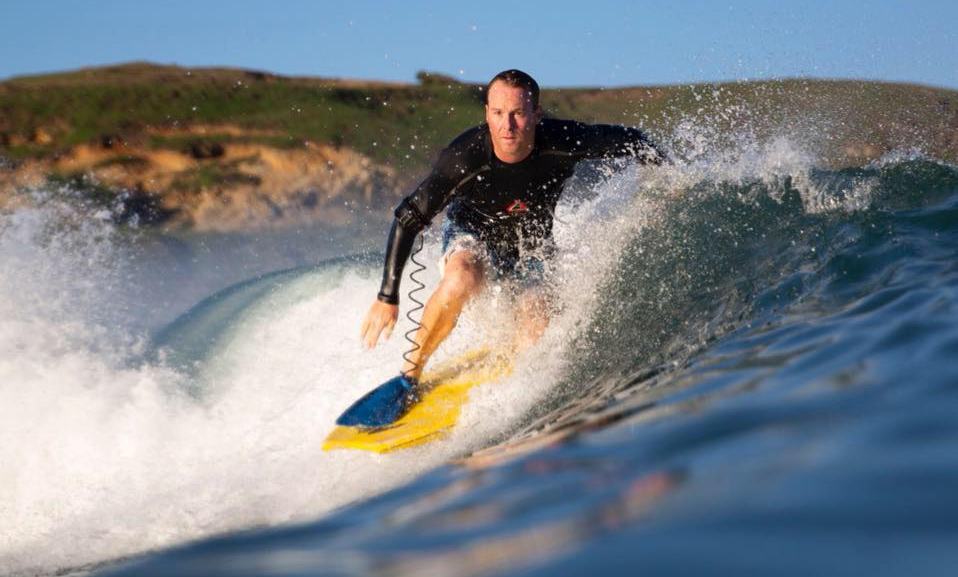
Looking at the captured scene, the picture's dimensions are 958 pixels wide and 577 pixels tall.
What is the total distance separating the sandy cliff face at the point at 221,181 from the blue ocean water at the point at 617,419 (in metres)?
21.2

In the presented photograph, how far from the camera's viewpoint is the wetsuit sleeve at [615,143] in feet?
18.1

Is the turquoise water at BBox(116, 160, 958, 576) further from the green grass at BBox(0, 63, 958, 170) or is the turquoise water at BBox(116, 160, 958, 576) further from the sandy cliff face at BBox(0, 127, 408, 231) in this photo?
the sandy cliff face at BBox(0, 127, 408, 231)

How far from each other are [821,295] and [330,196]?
1127 inches

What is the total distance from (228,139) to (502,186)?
29.5m

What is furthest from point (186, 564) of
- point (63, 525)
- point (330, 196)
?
point (330, 196)

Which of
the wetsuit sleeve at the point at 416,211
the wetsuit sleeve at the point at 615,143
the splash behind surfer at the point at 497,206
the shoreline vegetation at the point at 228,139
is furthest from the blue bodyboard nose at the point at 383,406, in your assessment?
the shoreline vegetation at the point at 228,139

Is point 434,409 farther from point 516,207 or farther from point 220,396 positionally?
point 220,396

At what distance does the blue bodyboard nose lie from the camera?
4.76 m

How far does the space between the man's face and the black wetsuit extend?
0.10 meters

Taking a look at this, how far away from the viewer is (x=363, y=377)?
596cm


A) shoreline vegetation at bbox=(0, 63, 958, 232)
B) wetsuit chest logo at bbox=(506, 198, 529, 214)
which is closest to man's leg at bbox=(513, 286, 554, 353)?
wetsuit chest logo at bbox=(506, 198, 529, 214)

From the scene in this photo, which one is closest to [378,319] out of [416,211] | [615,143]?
[416,211]

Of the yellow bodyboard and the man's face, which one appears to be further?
the man's face

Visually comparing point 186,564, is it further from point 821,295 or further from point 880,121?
point 880,121
